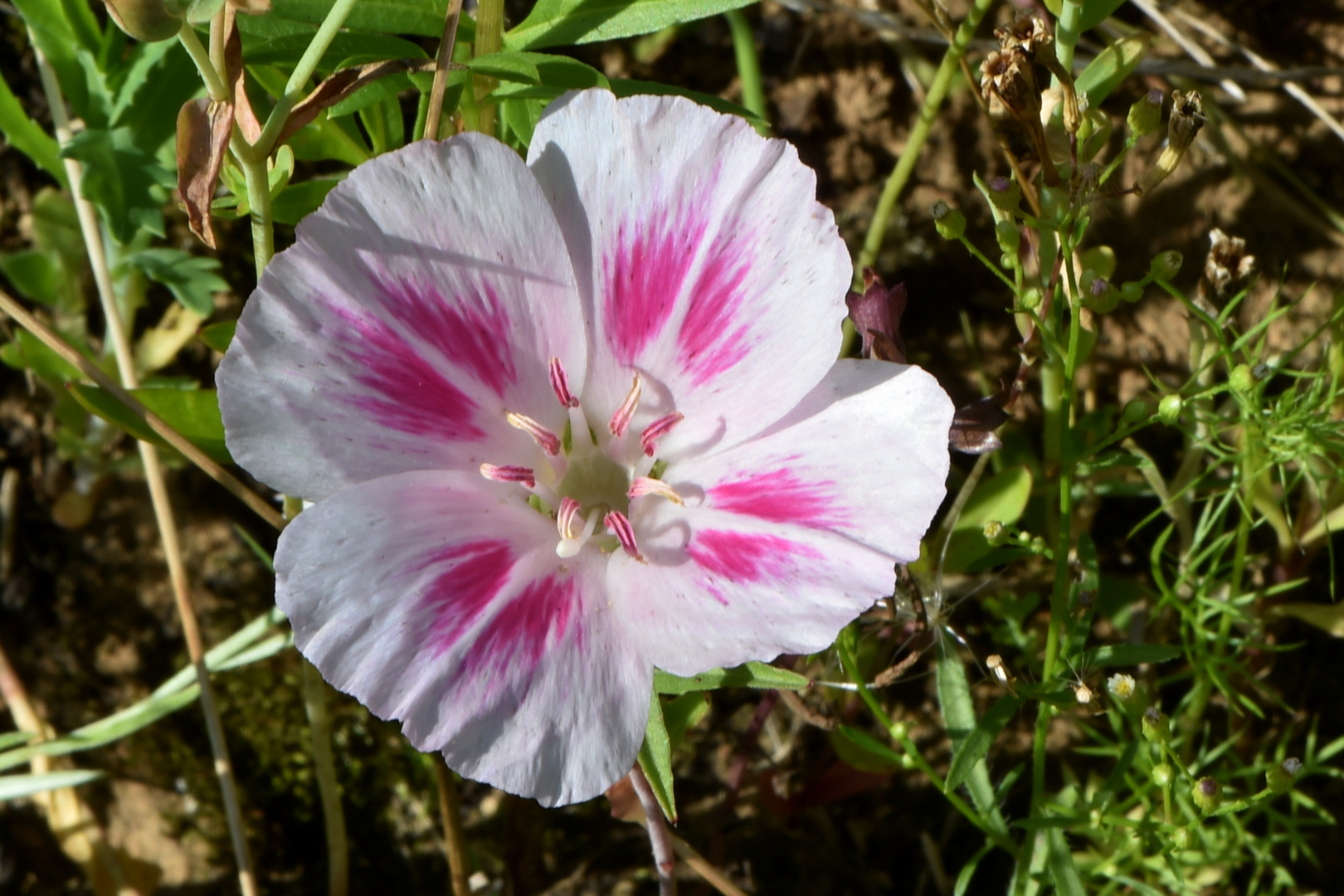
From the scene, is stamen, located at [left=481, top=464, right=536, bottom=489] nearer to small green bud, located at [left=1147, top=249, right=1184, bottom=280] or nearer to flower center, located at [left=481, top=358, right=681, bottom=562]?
flower center, located at [left=481, top=358, right=681, bottom=562]

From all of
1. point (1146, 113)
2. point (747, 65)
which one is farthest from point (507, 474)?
point (747, 65)

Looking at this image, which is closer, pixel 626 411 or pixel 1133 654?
pixel 626 411

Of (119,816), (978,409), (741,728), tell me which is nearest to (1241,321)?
(978,409)

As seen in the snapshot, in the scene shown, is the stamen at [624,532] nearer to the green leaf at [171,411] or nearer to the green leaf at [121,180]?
the green leaf at [171,411]

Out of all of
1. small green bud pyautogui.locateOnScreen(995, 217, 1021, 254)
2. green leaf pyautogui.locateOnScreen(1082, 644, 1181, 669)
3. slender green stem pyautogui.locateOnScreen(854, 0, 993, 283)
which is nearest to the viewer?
small green bud pyautogui.locateOnScreen(995, 217, 1021, 254)

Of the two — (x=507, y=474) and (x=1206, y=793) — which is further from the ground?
(x=507, y=474)

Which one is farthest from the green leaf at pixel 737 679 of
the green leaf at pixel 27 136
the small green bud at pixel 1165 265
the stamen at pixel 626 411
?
the green leaf at pixel 27 136

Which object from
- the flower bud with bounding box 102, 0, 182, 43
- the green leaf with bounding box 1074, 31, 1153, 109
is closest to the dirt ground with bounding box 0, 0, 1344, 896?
the green leaf with bounding box 1074, 31, 1153, 109

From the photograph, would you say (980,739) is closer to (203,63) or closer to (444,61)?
(444,61)
